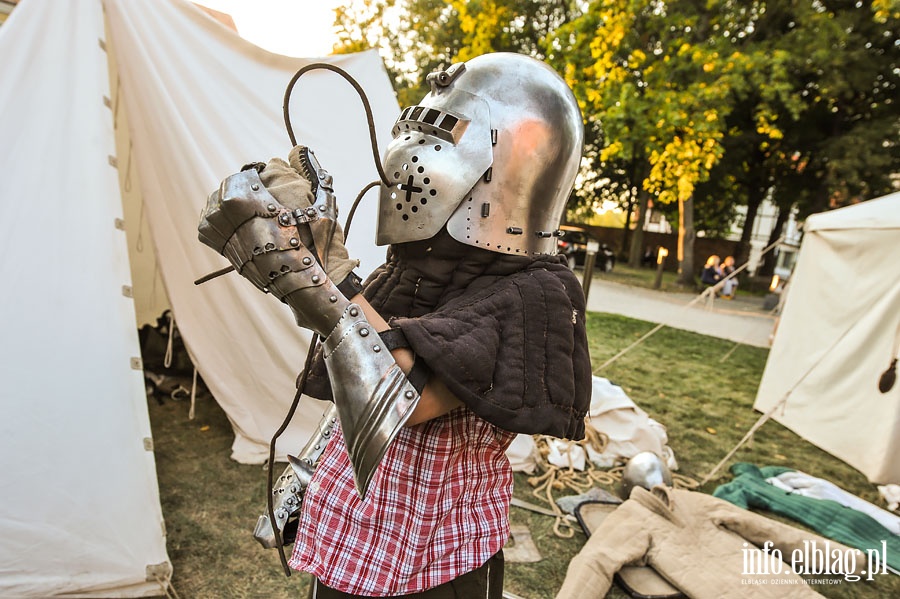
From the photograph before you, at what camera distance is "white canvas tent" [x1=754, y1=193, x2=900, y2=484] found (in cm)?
468

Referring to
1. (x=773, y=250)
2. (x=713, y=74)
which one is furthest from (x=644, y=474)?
(x=773, y=250)

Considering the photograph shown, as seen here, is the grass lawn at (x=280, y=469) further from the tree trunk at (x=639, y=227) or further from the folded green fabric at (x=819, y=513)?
the tree trunk at (x=639, y=227)

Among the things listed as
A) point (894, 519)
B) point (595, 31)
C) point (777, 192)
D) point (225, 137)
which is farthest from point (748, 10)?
point (225, 137)

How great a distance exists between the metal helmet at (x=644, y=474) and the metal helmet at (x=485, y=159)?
297 centimetres

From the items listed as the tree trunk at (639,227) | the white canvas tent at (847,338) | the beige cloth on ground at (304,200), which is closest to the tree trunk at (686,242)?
the tree trunk at (639,227)

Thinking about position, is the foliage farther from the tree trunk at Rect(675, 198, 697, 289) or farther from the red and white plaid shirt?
the red and white plaid shirt

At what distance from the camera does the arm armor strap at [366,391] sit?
1.00 m

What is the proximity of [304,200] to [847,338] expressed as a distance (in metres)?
5.80

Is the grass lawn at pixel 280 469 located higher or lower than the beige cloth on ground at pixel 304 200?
lower

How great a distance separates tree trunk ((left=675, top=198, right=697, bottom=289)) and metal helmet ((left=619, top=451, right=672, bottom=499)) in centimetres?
1314

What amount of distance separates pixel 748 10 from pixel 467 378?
649 inches

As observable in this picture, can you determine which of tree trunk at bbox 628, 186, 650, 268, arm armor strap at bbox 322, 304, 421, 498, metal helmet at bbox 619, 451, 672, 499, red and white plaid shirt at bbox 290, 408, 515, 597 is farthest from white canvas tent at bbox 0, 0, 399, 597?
tree trunk at bbox 628, 186, 650, 268

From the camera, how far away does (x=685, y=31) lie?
12.3m

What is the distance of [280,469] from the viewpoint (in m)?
3.71
